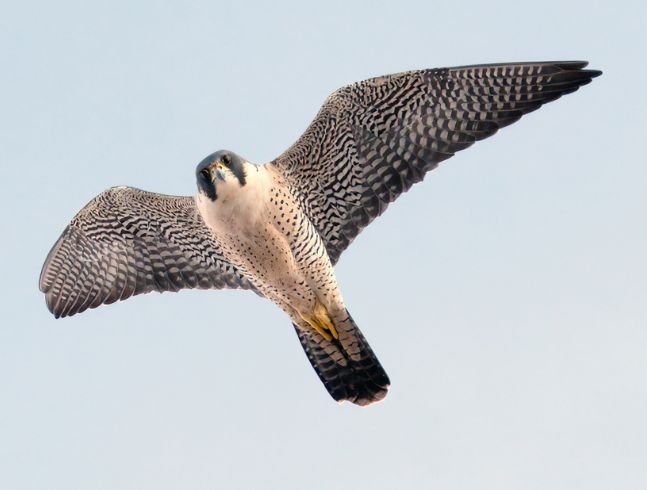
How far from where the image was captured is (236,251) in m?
14.5

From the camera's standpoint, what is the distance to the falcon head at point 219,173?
1373 centimetres

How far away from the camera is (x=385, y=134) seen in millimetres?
15188

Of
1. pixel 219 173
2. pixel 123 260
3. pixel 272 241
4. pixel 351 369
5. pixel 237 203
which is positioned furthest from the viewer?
pixel 123 260

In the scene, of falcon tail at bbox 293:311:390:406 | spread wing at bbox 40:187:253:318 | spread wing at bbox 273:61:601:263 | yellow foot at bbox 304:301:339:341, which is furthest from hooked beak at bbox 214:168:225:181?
falcon tail at bbox 293:311:390:406

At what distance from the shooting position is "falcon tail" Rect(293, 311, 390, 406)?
15.2 metres

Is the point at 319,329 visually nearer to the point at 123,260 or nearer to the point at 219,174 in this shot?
the point at 219,174

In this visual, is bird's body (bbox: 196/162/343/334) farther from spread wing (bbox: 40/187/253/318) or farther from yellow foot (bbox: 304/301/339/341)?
spread wing (bbox: 40/187/253/318)

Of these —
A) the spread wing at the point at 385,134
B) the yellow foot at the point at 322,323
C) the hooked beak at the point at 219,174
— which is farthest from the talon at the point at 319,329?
the hooked beak at the point at 219,174

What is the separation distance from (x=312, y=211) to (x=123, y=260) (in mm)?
2602

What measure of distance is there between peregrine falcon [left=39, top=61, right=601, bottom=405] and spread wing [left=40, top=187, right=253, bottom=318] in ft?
0.04

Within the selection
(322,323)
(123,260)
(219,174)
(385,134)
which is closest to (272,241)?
(219,174)

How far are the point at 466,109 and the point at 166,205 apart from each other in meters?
3.85

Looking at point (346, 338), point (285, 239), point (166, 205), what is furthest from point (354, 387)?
point (166, 205)

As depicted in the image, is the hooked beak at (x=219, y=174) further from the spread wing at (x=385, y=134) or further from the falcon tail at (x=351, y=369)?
the falcon tail at (x=351, y=369)
